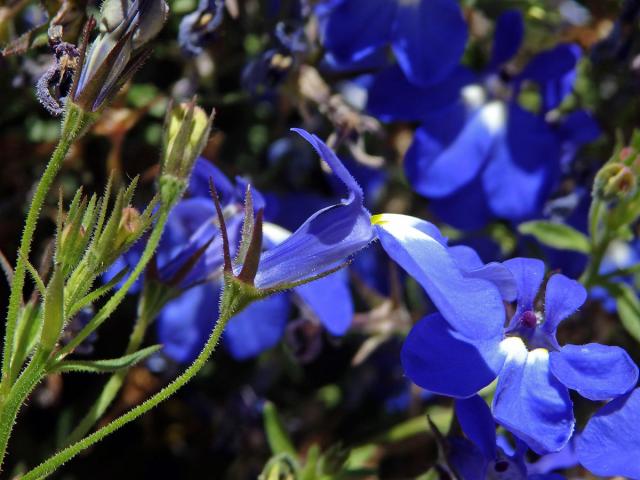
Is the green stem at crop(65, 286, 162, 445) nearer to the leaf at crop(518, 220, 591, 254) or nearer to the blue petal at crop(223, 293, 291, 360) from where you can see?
the blue petal at crop(223, 293, 291, 360)

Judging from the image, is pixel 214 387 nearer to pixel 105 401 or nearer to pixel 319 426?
pixel 319 426

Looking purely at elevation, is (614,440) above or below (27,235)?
below

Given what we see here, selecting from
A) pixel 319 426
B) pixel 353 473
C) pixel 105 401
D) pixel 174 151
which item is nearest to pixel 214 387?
pixel 319 426

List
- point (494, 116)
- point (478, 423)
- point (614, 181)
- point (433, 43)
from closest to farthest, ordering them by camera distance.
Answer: point (478, 423)
point (614, 181)
point (433, 43)
point (494, 116)

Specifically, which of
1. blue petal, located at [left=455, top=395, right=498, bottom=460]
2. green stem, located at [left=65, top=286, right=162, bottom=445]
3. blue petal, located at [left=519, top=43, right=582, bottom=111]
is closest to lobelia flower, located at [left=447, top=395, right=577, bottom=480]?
blue petal, located at [left=455, top=395, right=498, bottom=460]

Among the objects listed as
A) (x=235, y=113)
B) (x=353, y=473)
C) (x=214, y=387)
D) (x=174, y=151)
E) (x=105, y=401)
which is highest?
(x=174, y=151)

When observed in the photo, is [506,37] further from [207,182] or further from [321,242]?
[321,242]

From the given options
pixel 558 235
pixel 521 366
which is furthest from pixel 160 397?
pixel 558 235

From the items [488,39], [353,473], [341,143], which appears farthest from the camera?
[488,39]
